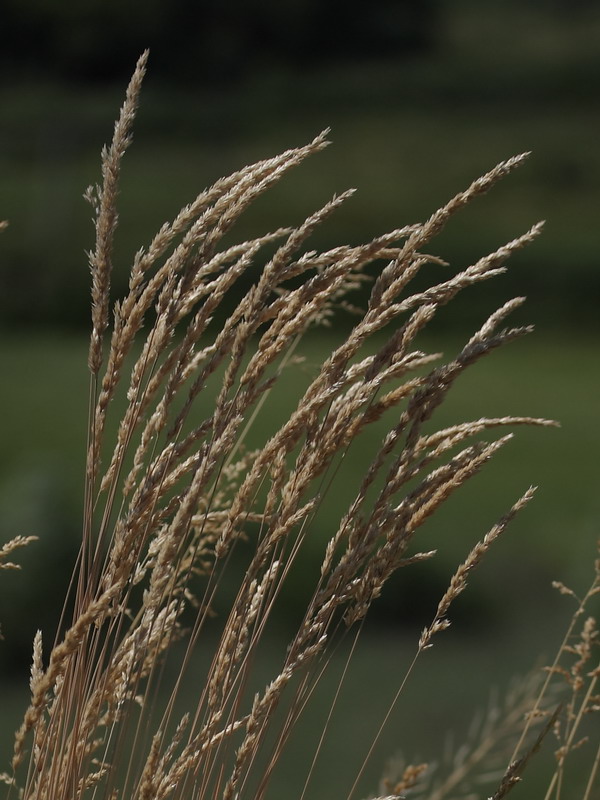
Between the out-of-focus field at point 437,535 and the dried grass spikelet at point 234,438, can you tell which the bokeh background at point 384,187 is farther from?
the dried grass spikelet at point 234,438

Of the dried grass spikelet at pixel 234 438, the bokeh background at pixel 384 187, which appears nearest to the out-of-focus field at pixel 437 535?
the bokeh background at pixel 384 187

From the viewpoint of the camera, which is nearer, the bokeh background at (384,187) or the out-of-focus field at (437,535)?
the out-of-focus field at (437,535)

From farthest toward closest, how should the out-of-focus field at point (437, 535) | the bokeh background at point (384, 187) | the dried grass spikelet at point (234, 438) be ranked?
the bokeh background at point (384, 187) < the out-of-focus field at point (437, 535) < the dried grass spikelet at point (234, 438)

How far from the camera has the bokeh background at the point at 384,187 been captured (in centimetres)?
1133

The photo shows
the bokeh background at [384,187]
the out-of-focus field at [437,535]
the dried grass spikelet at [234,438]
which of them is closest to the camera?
the dried grass spikelet at [234,438]

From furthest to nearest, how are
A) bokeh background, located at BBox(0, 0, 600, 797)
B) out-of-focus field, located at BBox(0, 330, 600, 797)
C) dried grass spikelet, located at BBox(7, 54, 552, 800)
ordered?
bokeh background, located at BBox(0, 0, 600, 797)
out-of-focus field, located at BBox(0, 330, 600, 797)
dried grass spikelet, located at BBox(7, 54, 552, 800)

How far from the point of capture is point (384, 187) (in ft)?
131

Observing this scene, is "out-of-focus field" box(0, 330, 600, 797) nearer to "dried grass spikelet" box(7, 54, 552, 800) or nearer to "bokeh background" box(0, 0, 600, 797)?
"bokeh background" box(0, 0, 600, 797)

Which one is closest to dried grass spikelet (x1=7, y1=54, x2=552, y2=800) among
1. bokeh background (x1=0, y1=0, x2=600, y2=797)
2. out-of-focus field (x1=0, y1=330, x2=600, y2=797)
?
out-of-focus field (x1=0, y1=330, x2=600, y2=797)

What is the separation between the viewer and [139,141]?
41438 millimetres

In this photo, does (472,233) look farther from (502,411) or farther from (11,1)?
(11,1)

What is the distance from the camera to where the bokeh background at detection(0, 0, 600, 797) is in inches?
446

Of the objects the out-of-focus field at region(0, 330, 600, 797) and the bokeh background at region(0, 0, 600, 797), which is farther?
the bokeh background at region(0, 0, 600, 797)

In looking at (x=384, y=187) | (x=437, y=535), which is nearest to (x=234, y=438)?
(x=437, y=535)
